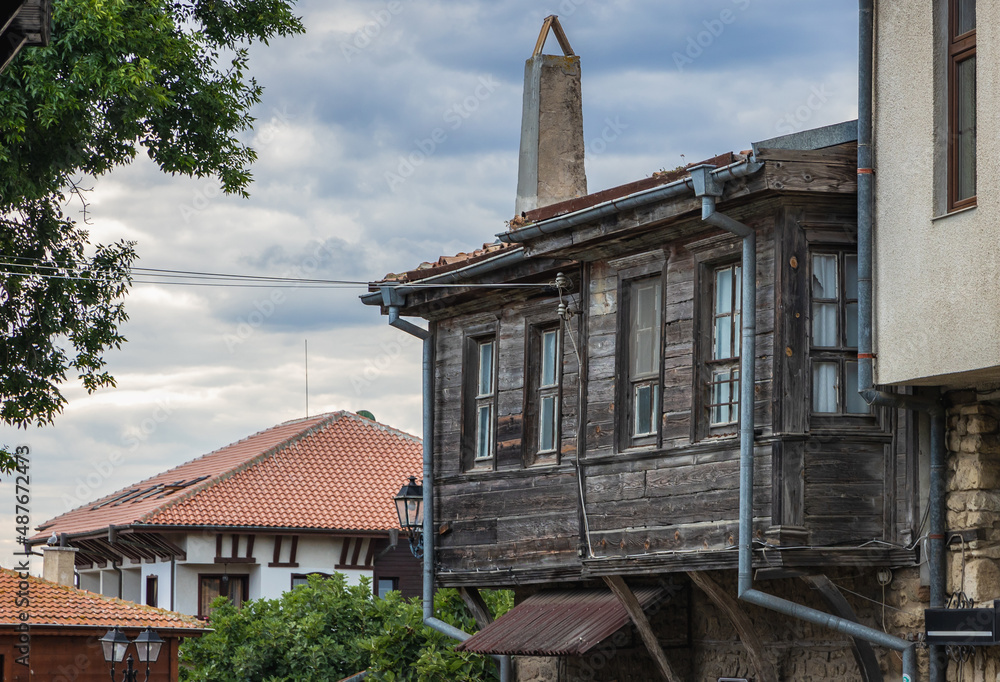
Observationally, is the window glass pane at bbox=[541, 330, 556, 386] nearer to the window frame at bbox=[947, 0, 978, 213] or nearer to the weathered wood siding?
the weathered wood siding

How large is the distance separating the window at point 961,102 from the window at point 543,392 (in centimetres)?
533

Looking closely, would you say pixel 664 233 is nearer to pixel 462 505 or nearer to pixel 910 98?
pixel 910 98

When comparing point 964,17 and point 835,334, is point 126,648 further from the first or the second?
point 964,17

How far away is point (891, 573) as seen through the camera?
12.1 meters

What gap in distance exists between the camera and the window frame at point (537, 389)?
1553 cm

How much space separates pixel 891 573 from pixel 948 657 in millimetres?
876

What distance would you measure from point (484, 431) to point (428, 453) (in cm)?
97

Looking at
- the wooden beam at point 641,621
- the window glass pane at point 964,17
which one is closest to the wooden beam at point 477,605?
the wooden beam at point 641,621

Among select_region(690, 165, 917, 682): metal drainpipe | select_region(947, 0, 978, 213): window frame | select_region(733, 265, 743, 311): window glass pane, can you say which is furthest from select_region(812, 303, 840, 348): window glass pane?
select_region(947, 0, 978, 213): window frame

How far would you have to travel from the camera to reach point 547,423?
15680 mm

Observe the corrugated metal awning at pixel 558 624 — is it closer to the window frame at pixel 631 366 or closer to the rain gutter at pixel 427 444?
the rain gutter at pixel 427 444

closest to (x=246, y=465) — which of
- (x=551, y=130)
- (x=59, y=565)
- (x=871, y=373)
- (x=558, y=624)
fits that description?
(x=59, y=565)

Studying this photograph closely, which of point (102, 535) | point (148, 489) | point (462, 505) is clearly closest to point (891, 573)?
point (462, 505)

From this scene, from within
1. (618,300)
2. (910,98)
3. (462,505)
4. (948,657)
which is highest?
(910,98)
